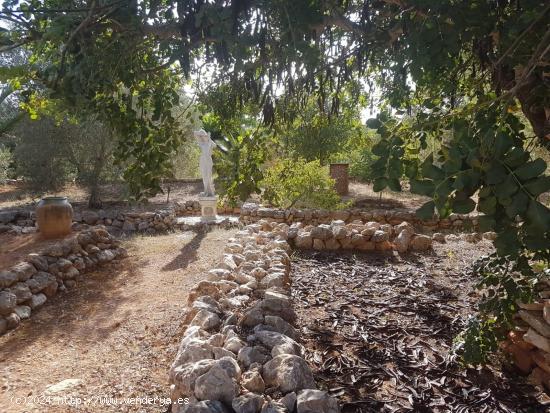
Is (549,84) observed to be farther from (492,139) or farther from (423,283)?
(423,283)

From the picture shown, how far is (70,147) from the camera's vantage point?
1336 cm

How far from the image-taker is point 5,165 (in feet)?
61.4

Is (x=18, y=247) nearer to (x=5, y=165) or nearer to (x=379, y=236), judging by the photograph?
(x=379, y=236)

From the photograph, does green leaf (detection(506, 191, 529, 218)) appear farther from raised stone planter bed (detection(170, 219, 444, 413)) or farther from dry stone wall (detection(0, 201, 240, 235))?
dry stone wall (detection(0, 201, 240, 235))

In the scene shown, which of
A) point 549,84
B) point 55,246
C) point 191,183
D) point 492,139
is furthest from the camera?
point 191,183

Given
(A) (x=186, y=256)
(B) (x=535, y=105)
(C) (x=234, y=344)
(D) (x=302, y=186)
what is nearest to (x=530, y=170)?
(B) (x=535, y=105)

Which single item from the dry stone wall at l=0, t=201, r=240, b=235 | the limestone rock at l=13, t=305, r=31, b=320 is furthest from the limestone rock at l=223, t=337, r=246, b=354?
the dry stone wall at l=0, t=201, r=240, b=235

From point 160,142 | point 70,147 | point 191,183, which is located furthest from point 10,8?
point 191,183

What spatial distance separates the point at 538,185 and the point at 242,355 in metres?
1.94

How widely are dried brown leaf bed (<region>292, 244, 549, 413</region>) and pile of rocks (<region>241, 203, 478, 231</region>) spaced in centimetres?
411

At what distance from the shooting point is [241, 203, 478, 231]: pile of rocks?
9727 mm

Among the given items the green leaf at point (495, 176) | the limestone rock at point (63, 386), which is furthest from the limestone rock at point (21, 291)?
the green leaf at point (495, 176)

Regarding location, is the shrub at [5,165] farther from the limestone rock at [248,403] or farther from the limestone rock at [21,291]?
the limestone rock at [248,403]

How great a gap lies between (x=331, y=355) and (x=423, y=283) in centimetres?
236
